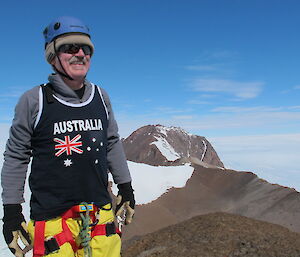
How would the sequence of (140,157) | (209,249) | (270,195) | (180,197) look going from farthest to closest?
(140,157)
(180,197)
(270,195)
(209,249)

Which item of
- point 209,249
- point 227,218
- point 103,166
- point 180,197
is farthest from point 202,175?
point 103,166

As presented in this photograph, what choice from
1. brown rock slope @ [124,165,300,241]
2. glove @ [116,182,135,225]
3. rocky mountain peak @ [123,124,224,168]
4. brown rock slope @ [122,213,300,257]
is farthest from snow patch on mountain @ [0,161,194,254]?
glove @ [116,182,135,225]

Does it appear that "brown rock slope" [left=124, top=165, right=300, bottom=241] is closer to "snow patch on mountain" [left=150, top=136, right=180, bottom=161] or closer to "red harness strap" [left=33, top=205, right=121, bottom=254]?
"red harness strap" [left=33, top=205, right=121, bottom=254]

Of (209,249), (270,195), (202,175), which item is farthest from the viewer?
(202,175)

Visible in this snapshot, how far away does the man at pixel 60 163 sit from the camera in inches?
89.9

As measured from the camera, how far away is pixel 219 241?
30.0 ft

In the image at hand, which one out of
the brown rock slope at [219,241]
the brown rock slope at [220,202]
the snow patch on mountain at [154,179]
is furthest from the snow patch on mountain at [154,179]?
the brown rock slope at [219,241]

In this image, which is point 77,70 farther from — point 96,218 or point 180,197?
point 180,197

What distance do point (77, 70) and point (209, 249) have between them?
7.58 m

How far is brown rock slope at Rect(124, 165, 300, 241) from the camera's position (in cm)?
2033

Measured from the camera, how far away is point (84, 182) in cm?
237

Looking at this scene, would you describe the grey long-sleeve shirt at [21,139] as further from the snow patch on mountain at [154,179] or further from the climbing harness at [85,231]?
the snow patch on mountain at [154,179]

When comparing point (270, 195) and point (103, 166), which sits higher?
point (103, 166)

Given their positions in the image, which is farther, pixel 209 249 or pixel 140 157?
pixel 140 157
